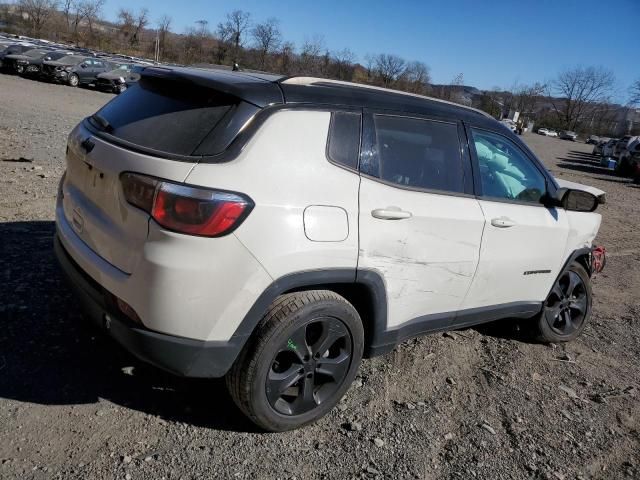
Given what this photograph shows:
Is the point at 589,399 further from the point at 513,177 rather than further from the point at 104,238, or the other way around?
the point at 104,238

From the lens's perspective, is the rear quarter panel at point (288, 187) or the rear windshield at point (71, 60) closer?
the rear quarter panel at point (288, 187)

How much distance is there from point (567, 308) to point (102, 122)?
3.88m

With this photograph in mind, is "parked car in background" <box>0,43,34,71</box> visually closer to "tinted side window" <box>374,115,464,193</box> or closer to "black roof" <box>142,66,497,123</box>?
"black roof" <box>142,66,497,123</box>

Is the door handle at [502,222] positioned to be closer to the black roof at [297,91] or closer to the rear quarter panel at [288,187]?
the black roof at [297,91]

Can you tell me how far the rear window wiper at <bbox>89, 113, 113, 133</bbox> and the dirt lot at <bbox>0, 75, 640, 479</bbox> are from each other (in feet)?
4.59

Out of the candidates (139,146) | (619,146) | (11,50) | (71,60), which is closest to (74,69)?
(71,60)

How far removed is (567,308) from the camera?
4.70 meters

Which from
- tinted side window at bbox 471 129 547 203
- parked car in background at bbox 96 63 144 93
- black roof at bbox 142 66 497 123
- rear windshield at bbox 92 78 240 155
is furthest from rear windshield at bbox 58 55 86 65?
tinted side window at bbox 471 129 547 203

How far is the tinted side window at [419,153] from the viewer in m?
3.13

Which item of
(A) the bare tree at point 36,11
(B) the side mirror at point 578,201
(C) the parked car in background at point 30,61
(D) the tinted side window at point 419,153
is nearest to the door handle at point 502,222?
(D) the tinted side window at point 419,153

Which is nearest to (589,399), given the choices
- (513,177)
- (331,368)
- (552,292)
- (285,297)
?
(552,292)

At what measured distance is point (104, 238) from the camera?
271cm

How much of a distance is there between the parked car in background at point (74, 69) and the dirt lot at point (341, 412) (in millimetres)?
28322

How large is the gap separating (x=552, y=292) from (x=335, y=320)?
238 cm
